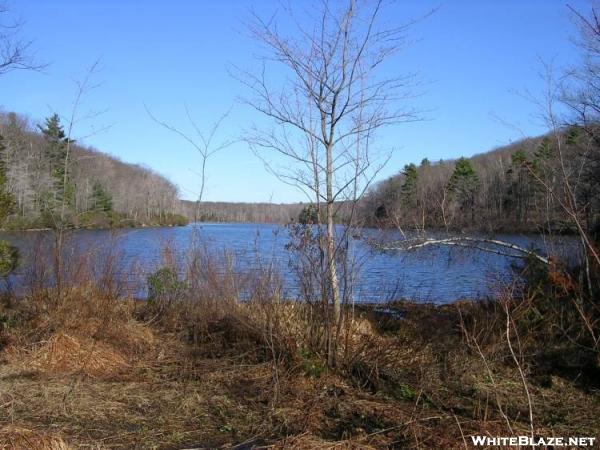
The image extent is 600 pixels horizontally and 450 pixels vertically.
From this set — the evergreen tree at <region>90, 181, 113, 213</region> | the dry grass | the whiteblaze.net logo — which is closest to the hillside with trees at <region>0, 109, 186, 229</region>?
the evergreen tree at <region>90, 181, 113, 213</region>

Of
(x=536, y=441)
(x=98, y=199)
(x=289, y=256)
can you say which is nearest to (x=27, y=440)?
(x=289, y=256)

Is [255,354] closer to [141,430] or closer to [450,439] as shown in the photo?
[141,430]

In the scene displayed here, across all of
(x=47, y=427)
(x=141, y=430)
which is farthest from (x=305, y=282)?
(x=47, y=427)

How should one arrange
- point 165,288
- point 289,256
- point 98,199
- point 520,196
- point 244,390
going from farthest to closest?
point 98,199 < point 520,196 < point 165,288 < point 289,256 < point 244,390

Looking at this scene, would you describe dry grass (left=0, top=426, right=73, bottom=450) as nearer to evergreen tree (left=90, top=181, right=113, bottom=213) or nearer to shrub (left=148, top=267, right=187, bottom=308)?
shrub (left=148, top=267, right=187, bottom=308)

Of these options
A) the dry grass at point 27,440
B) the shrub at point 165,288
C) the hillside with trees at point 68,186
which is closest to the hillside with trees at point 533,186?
the shrub at point 165,288

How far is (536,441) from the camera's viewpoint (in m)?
4.08

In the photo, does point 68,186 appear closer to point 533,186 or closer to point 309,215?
point 309,215

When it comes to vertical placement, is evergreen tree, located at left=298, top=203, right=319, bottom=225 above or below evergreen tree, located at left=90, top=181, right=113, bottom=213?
below

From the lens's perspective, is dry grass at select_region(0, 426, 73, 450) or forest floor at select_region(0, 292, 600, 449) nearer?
dry grass at select_region(0, 426, 73, 450)

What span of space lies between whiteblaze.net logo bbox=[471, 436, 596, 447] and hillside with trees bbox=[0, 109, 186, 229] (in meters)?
7.55

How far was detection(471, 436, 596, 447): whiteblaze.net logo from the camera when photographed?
12.2 feet

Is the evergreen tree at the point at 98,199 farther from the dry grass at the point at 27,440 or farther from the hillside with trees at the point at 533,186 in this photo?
the dry grass at the point at 27,440

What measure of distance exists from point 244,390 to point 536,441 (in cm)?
293
